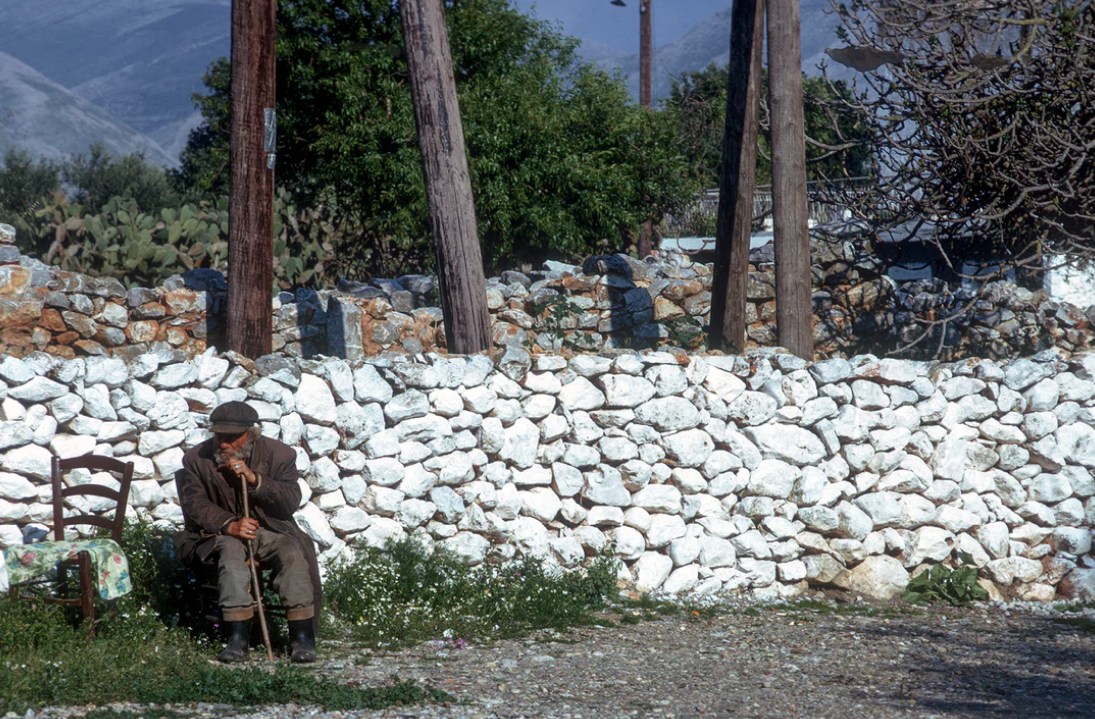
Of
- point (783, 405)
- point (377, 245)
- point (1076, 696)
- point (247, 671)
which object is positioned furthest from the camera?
point (377, 245)

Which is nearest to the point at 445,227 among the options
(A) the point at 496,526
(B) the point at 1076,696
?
(A) the point at 496,526

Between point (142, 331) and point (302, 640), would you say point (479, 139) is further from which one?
A: point (302, 640)

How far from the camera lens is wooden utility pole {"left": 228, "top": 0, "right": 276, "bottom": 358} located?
9.21 m

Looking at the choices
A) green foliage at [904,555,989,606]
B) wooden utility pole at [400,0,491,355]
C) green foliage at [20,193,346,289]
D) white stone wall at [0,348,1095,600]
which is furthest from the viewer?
green foliage at [20,193,346,289]

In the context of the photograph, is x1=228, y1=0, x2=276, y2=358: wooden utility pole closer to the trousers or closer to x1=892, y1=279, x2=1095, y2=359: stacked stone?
the trousers

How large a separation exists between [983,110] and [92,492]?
30.7 feet

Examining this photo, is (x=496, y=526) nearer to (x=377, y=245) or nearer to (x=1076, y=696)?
(x=1076, y=696)

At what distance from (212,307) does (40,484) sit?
5299 mm

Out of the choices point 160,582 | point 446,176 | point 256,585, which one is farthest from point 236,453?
point 446,176

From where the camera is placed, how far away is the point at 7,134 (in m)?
136

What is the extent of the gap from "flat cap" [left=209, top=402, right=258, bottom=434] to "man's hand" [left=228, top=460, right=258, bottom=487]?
174mm

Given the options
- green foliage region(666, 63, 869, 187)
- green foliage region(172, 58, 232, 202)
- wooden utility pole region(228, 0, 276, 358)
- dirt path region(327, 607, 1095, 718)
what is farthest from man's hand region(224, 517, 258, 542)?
green foliage region(172, 58, 232, 202)

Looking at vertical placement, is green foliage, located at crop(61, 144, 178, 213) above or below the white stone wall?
Result: above

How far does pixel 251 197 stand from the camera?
925cm
